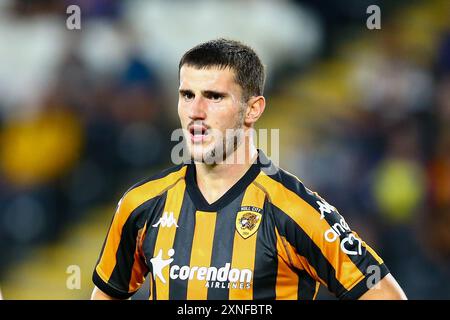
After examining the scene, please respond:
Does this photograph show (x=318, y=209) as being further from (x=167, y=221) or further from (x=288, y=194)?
(x=167, y=221)

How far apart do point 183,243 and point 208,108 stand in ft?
1.99

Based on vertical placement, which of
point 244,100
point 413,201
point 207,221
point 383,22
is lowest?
point 413,201

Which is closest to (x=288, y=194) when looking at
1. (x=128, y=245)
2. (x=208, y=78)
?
(x=208, y=78)

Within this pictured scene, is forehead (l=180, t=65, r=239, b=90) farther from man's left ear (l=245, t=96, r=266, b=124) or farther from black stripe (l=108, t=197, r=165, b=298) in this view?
black stripe (l=108, t=197, r=165, b=298)

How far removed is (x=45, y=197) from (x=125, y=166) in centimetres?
72

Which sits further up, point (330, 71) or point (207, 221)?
point (330, 71)

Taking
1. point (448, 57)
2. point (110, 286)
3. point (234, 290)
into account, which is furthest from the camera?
point (448, 57)

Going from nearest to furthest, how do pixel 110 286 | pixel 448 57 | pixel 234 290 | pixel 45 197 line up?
pixel 234 290, pixel 110 286, pixel 45 197, pixel 448 57

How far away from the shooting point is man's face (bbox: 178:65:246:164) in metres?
3.33

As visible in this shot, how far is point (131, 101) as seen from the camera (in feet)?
22.3

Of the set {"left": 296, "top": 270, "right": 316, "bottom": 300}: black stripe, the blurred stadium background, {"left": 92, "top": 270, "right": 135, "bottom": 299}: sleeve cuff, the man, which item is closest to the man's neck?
the man

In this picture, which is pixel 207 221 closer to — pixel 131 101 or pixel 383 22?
pixel 131 101
